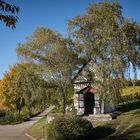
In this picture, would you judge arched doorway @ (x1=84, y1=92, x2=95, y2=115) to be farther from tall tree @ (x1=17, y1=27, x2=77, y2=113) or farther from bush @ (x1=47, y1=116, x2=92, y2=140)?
bush @ (x1=47, y1=116, x2=92, y2=140)

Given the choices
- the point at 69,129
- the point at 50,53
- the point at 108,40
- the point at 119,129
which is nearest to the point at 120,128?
the point at 119,129

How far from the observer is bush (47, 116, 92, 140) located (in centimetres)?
2616

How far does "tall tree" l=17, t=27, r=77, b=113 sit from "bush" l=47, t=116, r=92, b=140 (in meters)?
10.7

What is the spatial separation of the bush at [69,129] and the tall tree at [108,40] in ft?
19.1

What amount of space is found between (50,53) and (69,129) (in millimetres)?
12244

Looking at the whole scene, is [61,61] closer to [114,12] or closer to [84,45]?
[84,45]

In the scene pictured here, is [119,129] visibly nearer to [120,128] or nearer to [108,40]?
[120,128]

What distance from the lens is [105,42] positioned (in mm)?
32219

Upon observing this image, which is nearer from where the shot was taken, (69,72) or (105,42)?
(105,42)

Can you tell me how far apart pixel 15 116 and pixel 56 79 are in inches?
479

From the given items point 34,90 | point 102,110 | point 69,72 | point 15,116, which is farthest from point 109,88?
point 15,116

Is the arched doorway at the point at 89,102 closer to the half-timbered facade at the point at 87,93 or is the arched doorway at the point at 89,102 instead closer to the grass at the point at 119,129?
the half-timbered facade at the point at 87,93

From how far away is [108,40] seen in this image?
105 ft

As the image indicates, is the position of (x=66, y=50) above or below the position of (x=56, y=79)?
above
